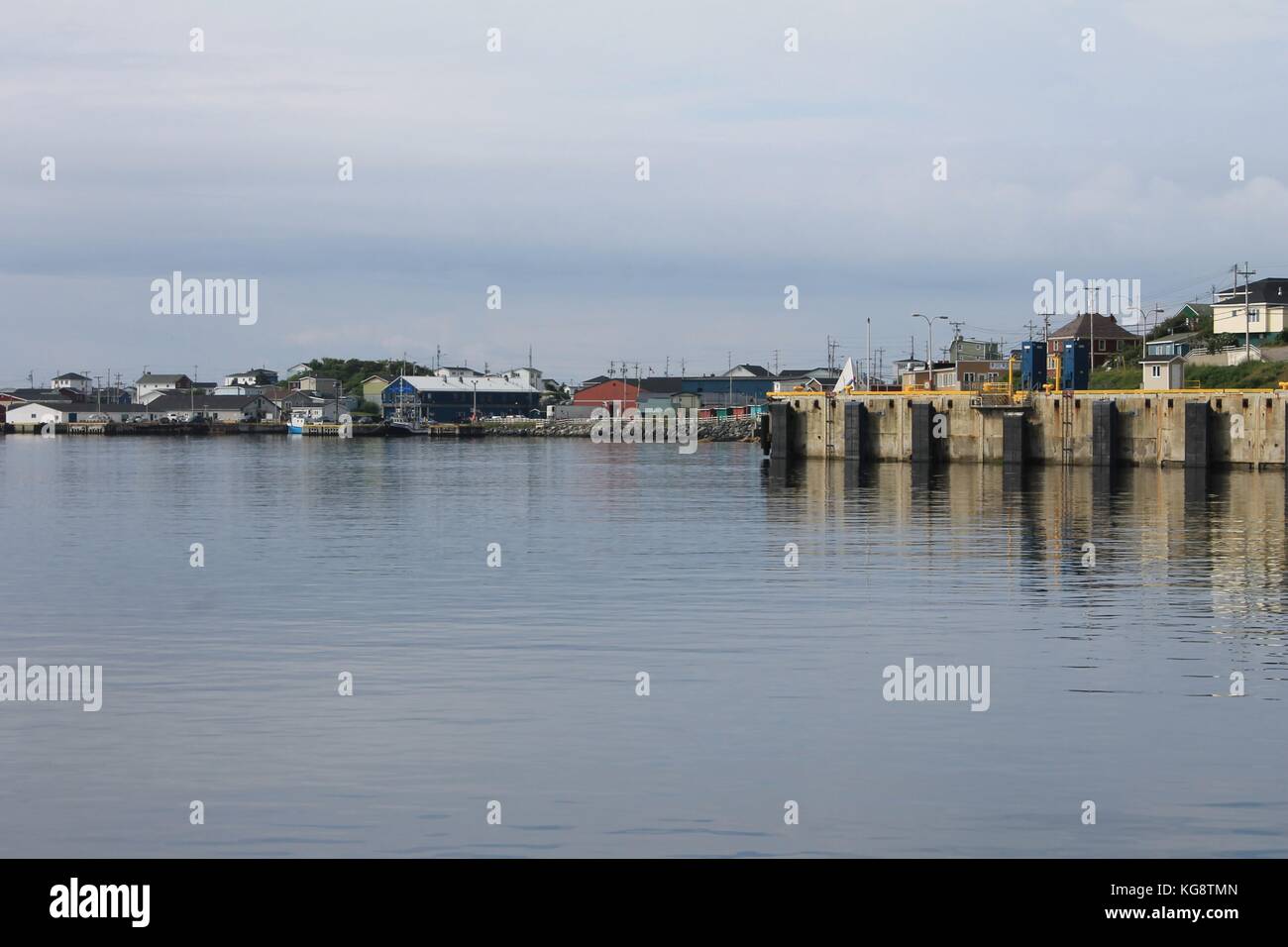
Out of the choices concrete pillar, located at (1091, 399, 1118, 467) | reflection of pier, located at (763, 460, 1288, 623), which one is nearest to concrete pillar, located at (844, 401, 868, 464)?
reflection of pier, located at (763, 460, 1288, 623)

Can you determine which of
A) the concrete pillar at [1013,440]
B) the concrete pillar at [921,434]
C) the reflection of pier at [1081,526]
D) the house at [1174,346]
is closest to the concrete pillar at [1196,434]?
the reflection of pier at [1081,526]

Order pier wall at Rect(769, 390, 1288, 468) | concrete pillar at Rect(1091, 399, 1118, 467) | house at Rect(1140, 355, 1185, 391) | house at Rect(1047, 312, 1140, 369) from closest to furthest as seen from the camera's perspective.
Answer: pier wall at Rect(769, 390, 1288, 468)
concrete pillar at Rect(1091, 399, 1118, 467)
house at Rect(1140, 355, 1185, 391)
house at Rect(1047, 312, 1140, 369)

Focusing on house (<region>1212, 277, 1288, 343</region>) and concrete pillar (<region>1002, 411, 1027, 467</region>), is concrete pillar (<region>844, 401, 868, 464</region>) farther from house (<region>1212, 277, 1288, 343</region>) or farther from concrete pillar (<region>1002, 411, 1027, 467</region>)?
house (<region>1212, 277, 1288, 343</region>)

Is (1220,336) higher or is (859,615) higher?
(1220,336)

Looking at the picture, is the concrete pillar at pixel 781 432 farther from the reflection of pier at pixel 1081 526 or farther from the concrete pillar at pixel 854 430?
the reflection of pier at pixel 1081 526

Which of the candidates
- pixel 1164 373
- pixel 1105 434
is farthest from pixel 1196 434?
pixel 1164 373

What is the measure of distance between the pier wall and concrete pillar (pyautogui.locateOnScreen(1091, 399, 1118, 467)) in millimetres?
65

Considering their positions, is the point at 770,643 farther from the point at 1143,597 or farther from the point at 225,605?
the point at 225,605

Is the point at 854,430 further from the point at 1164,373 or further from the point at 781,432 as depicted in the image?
the point at 1164,373

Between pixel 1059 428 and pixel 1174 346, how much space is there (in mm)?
38720

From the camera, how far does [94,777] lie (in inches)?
801

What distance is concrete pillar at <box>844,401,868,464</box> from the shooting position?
111 m

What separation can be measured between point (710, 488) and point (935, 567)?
156ft
